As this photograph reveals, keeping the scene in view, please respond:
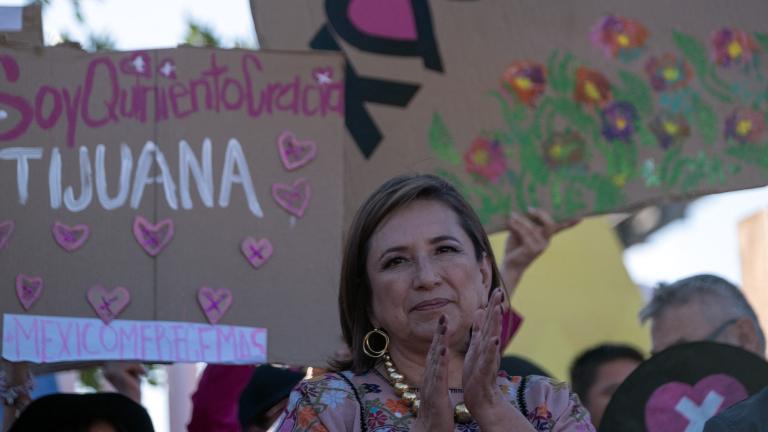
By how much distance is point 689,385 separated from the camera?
3.74 meters

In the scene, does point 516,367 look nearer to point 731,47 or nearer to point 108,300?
point 108,300

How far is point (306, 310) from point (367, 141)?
0.65m

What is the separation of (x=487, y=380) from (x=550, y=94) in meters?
2.05

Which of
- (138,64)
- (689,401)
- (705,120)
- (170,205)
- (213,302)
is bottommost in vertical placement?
(689,401)

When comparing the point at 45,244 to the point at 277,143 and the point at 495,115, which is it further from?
the point at 495,115

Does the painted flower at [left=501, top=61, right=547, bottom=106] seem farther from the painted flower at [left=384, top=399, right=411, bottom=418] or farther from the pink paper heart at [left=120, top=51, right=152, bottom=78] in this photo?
the painted flower at [left=384, top=399, right=411, bottom=418]

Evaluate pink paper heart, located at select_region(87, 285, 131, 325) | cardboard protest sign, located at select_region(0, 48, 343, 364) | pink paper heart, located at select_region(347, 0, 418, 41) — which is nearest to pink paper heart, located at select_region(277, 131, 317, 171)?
cardboard protest sign, located at select_region(0, 48, 343, 364)

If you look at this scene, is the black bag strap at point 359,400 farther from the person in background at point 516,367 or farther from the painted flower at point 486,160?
the painted flower at point 486,160

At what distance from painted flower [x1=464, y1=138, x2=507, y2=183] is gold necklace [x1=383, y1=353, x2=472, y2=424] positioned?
161 centimetres

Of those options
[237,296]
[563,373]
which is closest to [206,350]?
[237,296]

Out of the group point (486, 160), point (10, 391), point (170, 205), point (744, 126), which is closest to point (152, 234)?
point (170, 205)

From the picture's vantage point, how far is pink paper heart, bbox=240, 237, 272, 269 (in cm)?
398

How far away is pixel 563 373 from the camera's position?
6141 millimetres

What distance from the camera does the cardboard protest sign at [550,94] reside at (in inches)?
170
